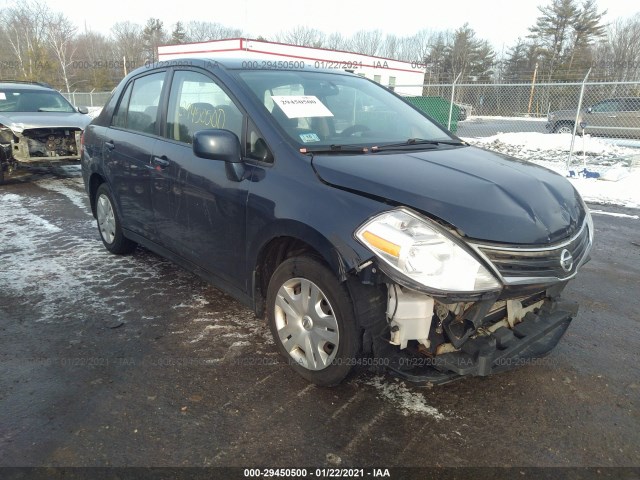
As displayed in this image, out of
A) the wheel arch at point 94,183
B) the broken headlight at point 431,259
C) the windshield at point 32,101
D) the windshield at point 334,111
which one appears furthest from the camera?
the windshield at point 32,101

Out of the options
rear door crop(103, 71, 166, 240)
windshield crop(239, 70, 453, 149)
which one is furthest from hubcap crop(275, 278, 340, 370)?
rear door crop(103, 71, 166, 240)

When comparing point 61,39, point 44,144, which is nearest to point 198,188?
point 44,144

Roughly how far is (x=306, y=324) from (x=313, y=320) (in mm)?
81

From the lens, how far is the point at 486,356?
90.0 inches

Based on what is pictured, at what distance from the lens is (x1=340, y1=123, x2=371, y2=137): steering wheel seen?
3.09 m

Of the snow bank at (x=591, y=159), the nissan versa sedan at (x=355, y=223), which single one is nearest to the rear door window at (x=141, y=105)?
the nissan versa sedan at (x=355, y=223)

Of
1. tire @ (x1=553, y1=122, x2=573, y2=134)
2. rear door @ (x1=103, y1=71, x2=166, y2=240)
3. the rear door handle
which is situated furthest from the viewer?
tire @ (x1=553, y1=122, x2=573, y2=134)

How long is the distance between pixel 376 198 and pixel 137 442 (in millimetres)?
1656

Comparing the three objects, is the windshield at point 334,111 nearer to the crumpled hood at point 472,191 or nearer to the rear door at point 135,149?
the crumpled hood at point 472,191

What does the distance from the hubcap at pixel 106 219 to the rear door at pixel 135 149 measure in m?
0.35

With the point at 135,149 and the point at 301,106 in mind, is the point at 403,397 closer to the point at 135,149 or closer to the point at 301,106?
the point at 301,106

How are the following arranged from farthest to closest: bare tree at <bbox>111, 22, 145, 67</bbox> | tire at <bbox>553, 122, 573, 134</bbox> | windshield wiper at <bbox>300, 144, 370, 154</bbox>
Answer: bare tree at <bbox>111, 22, 145, 67</bbox> < tire at <bbox>553, 122, 573, 134</bbox> < windshield wiper at <bbox>300, 144, 370, 154</bbox>

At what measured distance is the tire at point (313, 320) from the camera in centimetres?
239

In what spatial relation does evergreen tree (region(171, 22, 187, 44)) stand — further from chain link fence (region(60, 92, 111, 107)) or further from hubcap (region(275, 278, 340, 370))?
hubcap (region(275, 278, 340, 370))
